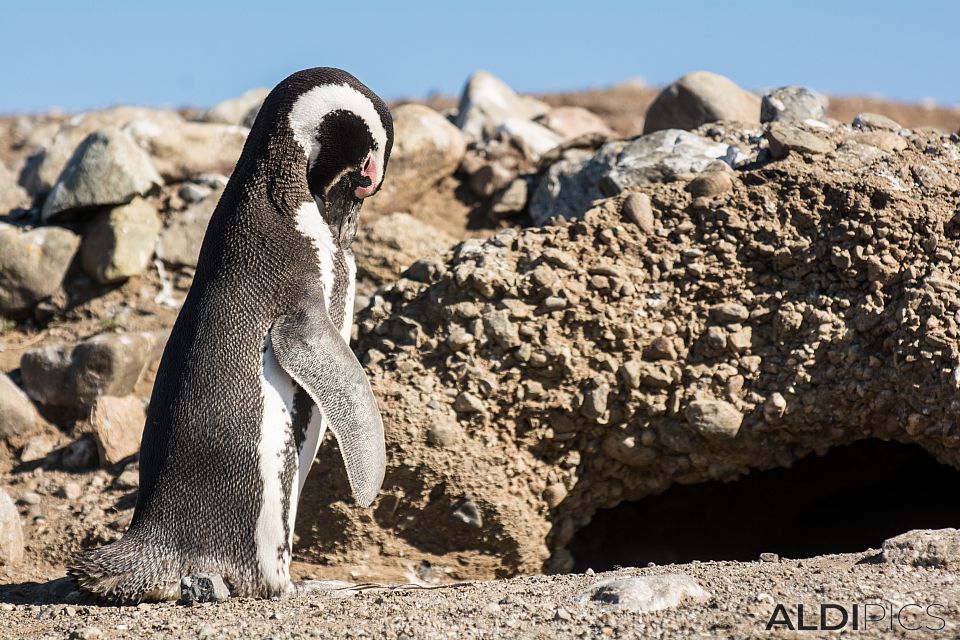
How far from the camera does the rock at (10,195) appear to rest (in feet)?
29.0

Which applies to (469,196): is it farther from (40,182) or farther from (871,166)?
(40,182)

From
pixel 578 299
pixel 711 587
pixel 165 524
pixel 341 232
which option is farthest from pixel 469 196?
pixel 711 587

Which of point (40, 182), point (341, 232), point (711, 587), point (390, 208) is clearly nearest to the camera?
point (711, 587)

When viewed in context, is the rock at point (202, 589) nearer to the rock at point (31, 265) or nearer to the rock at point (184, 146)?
the rock at point (31, 265)

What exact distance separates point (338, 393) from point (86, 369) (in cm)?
323

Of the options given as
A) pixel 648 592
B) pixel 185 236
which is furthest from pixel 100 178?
pixel 648 592

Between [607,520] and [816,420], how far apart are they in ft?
4.33

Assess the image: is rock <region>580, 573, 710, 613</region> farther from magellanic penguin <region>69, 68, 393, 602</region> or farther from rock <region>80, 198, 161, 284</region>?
rock <region>80, 198, 161, 284</region>

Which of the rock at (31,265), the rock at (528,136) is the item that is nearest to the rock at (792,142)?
the rock at (528,136)

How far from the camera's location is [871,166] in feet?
17.9

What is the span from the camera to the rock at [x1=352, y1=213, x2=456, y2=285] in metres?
7.02

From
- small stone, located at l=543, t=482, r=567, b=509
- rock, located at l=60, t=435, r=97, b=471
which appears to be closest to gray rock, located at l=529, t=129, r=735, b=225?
small stone, located at l=543, t=482, r=567, b=509

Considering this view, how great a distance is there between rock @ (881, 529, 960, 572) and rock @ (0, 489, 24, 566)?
403cm

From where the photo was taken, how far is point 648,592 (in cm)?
337
